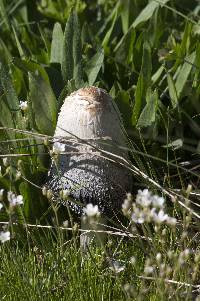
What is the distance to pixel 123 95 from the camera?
2.72m

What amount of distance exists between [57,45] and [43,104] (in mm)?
485

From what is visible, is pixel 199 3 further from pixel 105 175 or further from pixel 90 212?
pixel 90 212

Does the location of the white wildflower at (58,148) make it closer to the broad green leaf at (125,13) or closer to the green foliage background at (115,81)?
the green foliage background at (115,81)

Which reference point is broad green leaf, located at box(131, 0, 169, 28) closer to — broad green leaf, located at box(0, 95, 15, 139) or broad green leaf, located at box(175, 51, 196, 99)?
broad green leaf, located at box(175, 51, 196, 99)

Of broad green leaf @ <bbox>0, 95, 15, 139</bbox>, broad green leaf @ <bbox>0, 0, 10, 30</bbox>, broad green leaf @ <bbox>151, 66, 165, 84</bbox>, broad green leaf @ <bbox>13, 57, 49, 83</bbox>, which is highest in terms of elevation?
broad green leaf @ <bbox>0, 0, 10, 30</bbox>

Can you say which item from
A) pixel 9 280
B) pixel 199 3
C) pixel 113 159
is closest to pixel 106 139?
pixel 113 159

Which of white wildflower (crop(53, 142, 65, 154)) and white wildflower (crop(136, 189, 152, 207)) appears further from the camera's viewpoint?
white wildflower (crop(53, 142, 65, 154))

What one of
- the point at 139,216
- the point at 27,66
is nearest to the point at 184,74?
the point at 27,66

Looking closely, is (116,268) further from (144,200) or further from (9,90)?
(9,90)

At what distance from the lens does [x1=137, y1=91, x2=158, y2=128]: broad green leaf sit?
2691 mm

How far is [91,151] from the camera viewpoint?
2354mm

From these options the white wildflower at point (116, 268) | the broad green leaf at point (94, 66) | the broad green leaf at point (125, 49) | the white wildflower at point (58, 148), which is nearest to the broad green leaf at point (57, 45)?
the broad green leaf at point (94, 66)

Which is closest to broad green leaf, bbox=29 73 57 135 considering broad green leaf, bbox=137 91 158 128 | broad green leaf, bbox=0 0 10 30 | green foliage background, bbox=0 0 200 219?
green foliage background, bbox=0 0 200 219

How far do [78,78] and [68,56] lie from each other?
0.11 m
